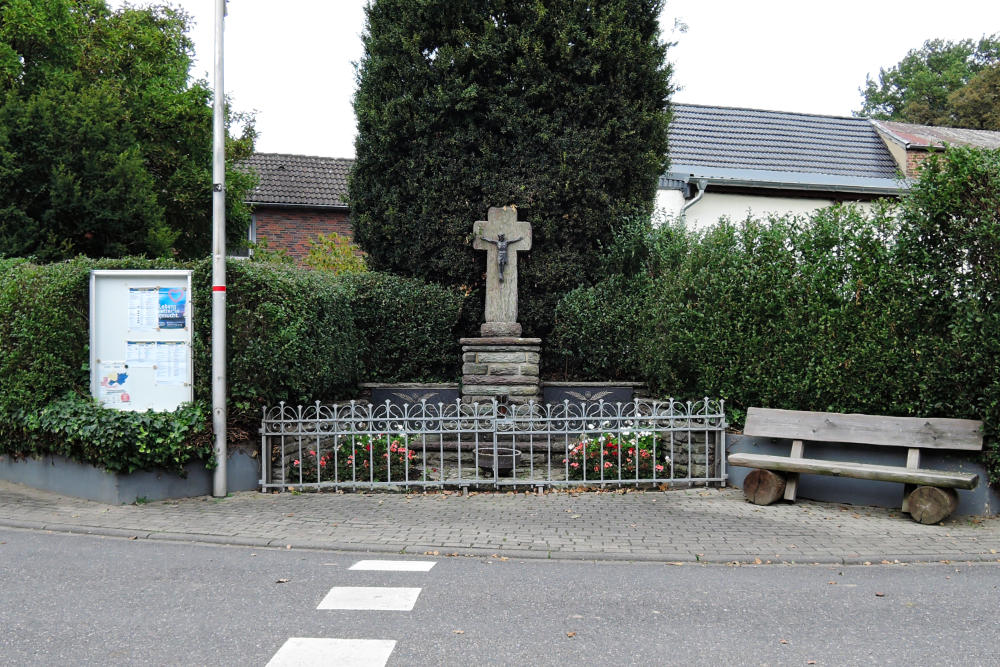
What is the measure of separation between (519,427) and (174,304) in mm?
4132

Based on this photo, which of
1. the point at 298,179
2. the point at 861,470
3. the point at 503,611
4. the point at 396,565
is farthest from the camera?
the point at 298,179

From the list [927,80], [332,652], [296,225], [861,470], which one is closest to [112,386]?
[332,652]

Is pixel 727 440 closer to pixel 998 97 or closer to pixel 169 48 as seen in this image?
pixel 169 48

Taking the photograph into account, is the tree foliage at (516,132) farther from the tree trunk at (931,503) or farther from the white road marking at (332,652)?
the white road marking at (332,652)

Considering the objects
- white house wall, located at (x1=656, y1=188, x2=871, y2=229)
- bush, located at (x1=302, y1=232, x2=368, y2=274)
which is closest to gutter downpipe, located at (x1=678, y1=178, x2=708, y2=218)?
white house wall, located at (x1=656, y1=188, x2=871, y2=229)

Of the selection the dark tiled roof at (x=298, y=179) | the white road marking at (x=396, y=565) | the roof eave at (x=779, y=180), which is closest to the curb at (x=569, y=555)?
the white road marking at (x=396, y=565)

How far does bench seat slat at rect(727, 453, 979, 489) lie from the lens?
736 cm

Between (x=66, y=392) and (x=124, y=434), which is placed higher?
(x=66, y=392)

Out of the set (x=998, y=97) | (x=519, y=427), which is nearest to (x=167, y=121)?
(x=519, y=427)

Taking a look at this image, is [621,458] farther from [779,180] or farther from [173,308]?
[779,180]

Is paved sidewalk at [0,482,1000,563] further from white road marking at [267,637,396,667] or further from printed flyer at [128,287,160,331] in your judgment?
white road marking at [267,637,396,667]

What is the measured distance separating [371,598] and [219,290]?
4261mm

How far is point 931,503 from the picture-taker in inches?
295

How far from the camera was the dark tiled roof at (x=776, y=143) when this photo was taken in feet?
61.7
